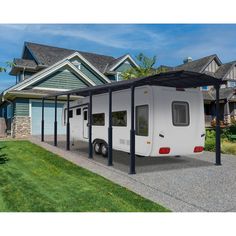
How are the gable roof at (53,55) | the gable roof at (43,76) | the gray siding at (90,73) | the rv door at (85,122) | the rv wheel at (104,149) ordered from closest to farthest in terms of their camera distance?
the rv wheel at (104,149)
the rv door at (85,122)
the gable roof at (43,76)
the gray siding at (90,73)
the gable roof at (53,55)

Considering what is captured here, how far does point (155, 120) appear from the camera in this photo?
9898mm

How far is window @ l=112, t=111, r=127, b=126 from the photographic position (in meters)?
11.4

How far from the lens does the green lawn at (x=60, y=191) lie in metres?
6.08

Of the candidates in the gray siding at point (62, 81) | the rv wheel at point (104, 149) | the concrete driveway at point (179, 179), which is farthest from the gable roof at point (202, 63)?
the rv wheel at point (104, 149)

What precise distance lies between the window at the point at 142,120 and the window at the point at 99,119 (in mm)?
2806

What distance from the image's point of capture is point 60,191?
288 inches

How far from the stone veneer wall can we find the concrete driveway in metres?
10.4

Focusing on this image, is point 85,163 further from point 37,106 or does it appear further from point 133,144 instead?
point 37,106

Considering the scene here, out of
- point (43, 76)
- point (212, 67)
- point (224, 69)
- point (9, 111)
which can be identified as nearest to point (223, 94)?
point (224, 69)

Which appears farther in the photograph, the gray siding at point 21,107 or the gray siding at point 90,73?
the gray siding at point 90,73

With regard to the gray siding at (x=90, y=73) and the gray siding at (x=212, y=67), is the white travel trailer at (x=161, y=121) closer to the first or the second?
the gray siding at (x=90, y=73)

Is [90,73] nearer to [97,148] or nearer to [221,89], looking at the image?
[97,148]

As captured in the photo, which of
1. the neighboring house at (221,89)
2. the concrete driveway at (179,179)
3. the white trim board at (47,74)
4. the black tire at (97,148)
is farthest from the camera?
the neighboring house at (221,89)

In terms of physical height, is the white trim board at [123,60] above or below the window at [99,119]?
above
